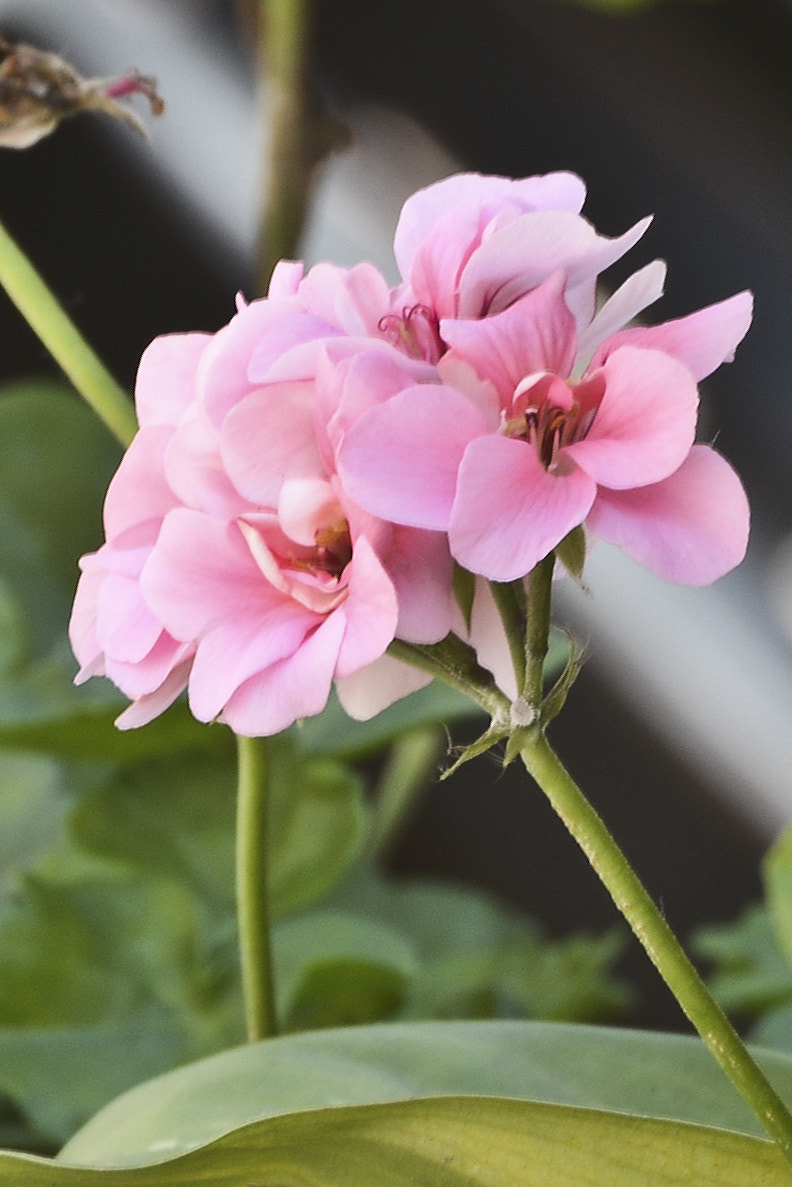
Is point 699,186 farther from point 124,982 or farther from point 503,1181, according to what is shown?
→ point 503,1181

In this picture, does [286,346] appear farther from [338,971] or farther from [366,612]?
[338,971]

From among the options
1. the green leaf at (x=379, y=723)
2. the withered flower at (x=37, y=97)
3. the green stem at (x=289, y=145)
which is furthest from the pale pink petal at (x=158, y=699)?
the green stem at (x=289, y=145)

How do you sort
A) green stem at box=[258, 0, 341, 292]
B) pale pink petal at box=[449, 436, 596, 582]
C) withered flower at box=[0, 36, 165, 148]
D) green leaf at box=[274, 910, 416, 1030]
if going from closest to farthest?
pale pink petal at box=[449, 436, 596, 582], withered flower at box=[0, 36, 165, 148], green leaf at box=[274, 910, 416, 1030], green stem at box=[258, 0, 341, 292]

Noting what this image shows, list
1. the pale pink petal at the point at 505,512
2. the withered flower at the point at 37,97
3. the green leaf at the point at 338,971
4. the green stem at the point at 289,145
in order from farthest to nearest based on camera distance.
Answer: the green stem at the point at 289,145 < the green leaf at the point at 338,971 < the withered flower at the point at 37,97 < the pale pink petal at the point at 505,512

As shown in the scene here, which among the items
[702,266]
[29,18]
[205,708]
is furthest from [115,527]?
[29,18]

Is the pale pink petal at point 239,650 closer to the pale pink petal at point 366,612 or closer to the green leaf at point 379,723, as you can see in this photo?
the pale pink petal at point 366,612

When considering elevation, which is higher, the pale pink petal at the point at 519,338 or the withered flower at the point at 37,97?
the withered flower at the point at 37,97

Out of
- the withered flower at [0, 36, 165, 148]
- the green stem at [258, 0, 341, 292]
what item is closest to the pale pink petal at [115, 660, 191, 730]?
the withered flower at [0, 36, 165, 148]

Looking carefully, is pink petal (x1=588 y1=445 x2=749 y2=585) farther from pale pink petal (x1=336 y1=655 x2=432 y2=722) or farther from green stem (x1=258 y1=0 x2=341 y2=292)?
green stem (x1=258 y1=0 x2=341 y2=292)
